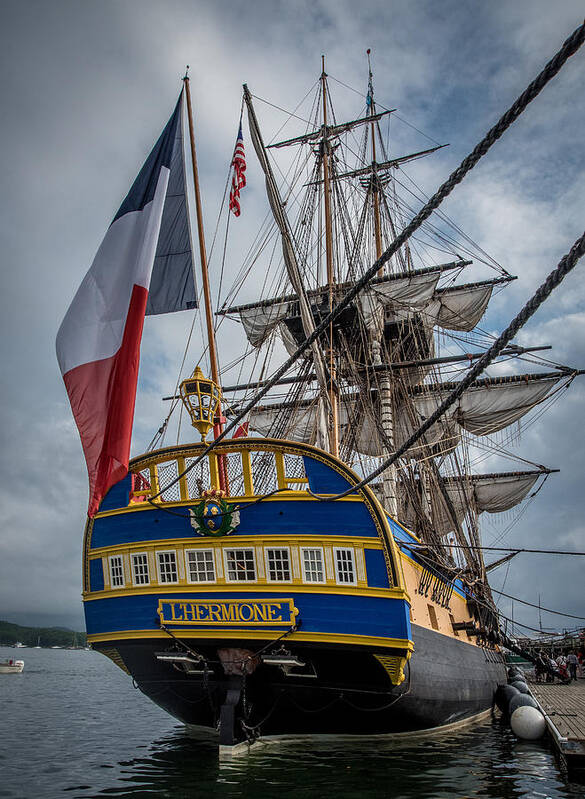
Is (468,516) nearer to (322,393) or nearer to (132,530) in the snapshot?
(322,393)

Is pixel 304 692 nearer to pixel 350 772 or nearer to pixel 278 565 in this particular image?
pixel 350 772

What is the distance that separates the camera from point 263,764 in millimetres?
11680

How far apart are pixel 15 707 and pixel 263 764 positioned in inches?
744

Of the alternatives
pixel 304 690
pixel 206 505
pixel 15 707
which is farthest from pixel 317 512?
pixel 15 707

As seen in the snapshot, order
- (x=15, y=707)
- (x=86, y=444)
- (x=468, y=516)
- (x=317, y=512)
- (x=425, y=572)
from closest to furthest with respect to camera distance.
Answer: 1. (x=86, y=444)
2. (x=317, y=512)
3. (x=425, y=572)
4. (x=15, y=707)
5. (x=468, y=516)

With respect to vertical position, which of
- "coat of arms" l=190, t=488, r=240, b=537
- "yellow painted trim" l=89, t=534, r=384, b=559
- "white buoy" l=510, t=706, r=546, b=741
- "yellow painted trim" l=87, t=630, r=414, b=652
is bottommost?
"white buoy" l=510, t=706, r=546, b=741

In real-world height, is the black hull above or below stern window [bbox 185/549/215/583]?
below

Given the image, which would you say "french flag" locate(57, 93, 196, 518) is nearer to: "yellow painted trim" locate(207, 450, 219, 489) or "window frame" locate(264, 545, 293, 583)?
"yellow painted trim" locate(207, 450, 219, 489)

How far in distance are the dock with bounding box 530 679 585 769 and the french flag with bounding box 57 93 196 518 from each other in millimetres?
8694

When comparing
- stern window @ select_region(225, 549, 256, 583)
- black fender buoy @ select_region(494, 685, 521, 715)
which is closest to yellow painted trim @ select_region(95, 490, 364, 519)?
stern window @ select_region(225, 549, 256, 583)

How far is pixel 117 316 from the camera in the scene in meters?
10.9

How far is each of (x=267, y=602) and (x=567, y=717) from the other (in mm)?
8762

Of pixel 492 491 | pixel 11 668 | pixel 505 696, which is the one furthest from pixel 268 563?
pixel 11 668

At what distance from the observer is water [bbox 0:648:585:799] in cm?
1016
